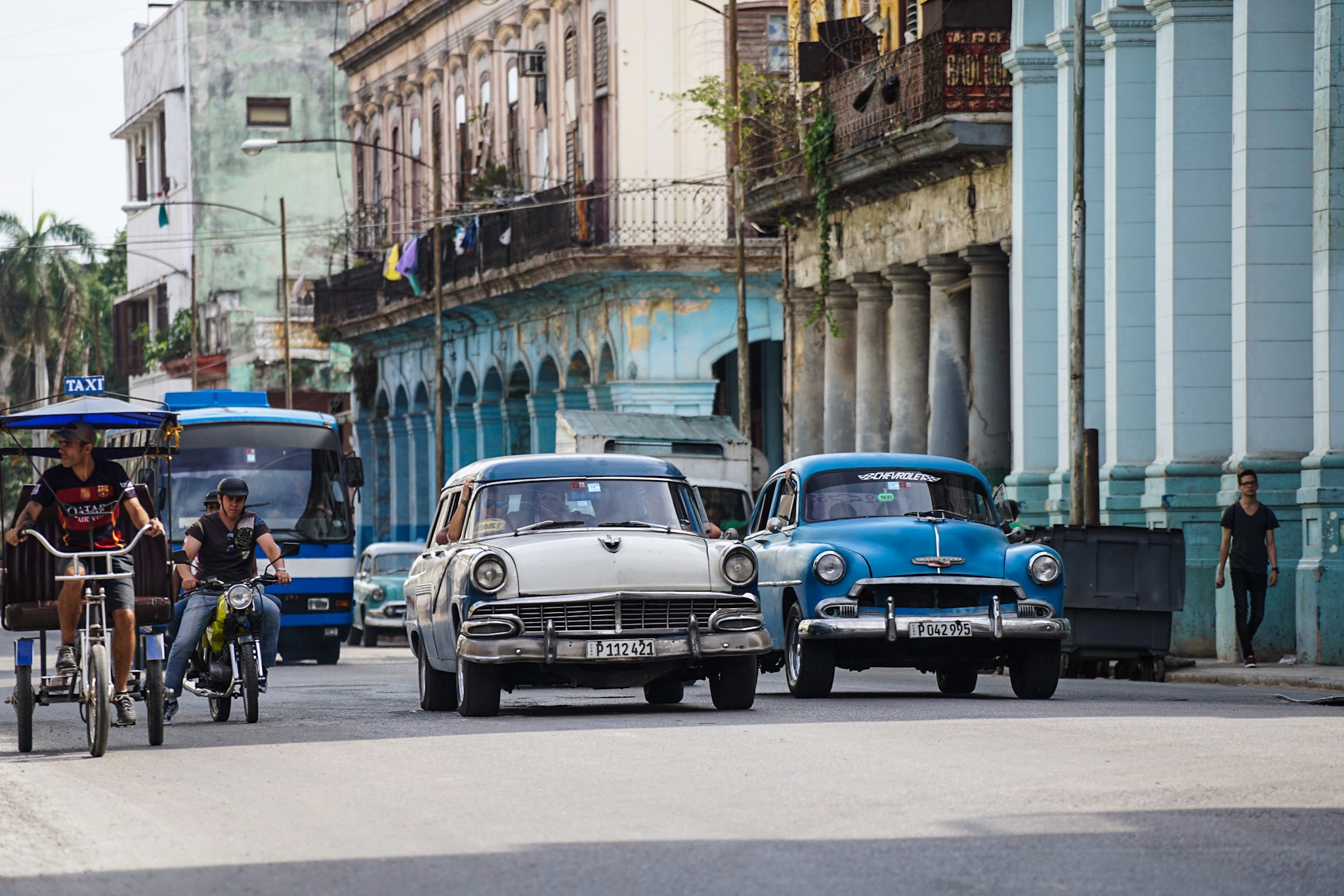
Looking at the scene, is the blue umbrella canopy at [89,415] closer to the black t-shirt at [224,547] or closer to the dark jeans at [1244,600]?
the black t-shirt at [224,547]

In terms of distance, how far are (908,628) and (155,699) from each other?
5339mm

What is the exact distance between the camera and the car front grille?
1548 cm

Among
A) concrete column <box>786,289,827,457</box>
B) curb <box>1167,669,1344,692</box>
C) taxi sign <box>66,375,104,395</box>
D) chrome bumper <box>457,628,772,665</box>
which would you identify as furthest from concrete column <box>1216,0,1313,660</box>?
concrete column <box>786,289,827,457</box>

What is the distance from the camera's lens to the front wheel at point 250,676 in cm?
1600

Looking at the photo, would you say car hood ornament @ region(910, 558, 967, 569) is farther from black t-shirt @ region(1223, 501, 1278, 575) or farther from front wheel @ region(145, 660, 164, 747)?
black t-shirt @ region(1223, 501, 1278, 575)

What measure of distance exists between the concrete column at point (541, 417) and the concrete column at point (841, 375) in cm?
1025

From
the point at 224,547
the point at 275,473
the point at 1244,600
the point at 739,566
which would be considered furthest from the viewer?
the point at 275,473

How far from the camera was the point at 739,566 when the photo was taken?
15.9 meters

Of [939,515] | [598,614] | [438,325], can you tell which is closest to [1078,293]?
[939,515]

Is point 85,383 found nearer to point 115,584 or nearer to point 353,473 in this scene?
point 353,473

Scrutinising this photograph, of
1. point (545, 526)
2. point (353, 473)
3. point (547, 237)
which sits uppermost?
point (547, 237)

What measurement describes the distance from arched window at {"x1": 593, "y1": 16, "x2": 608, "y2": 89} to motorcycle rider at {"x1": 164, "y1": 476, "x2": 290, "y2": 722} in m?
28.7

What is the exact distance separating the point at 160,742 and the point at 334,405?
53369mm

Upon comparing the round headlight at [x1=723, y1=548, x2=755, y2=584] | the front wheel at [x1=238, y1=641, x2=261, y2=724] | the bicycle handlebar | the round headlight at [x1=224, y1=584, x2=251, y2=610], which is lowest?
the front wheel at [x1=238, y1=641, x2=261, y2=724]
